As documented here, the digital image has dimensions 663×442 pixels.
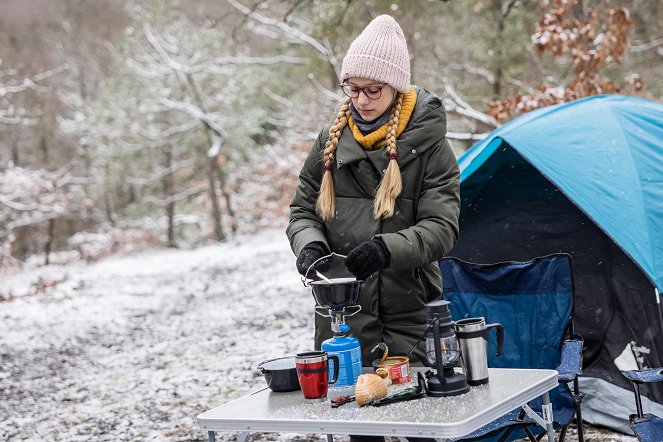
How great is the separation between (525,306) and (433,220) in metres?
1.61

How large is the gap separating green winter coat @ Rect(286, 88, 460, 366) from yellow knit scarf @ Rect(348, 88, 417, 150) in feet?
0.06

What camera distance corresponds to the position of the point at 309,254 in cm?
258

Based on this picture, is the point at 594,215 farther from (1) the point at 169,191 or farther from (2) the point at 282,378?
(1) the point at 169,191

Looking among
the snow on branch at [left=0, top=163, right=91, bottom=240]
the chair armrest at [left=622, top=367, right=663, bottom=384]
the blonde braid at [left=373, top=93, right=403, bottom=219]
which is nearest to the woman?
the blonde braid at [left=373, top=93, right=403, bottom=219]

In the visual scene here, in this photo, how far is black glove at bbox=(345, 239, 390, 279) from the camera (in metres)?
2.38

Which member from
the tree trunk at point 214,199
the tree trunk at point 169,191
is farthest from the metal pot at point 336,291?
the tree trunk at point 169,191

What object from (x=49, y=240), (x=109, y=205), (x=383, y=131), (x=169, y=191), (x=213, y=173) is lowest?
(x=383, y=131)

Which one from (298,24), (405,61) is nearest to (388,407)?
(405,61)

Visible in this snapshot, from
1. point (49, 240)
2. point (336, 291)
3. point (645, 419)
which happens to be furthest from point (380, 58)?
point (49, 240)

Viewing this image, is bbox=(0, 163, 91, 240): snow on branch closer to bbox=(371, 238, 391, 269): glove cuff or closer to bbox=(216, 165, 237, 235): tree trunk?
bbox=(216, 165, 237, 235): tree trunk

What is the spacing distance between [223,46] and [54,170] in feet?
21.8

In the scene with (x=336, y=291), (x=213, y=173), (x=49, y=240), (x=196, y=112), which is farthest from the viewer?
(x=49, y=240)

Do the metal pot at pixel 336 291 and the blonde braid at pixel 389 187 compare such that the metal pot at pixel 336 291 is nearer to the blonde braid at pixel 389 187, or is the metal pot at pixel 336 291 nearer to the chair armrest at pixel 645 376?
the blonde braid at pixel 389 187

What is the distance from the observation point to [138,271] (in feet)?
47.7
